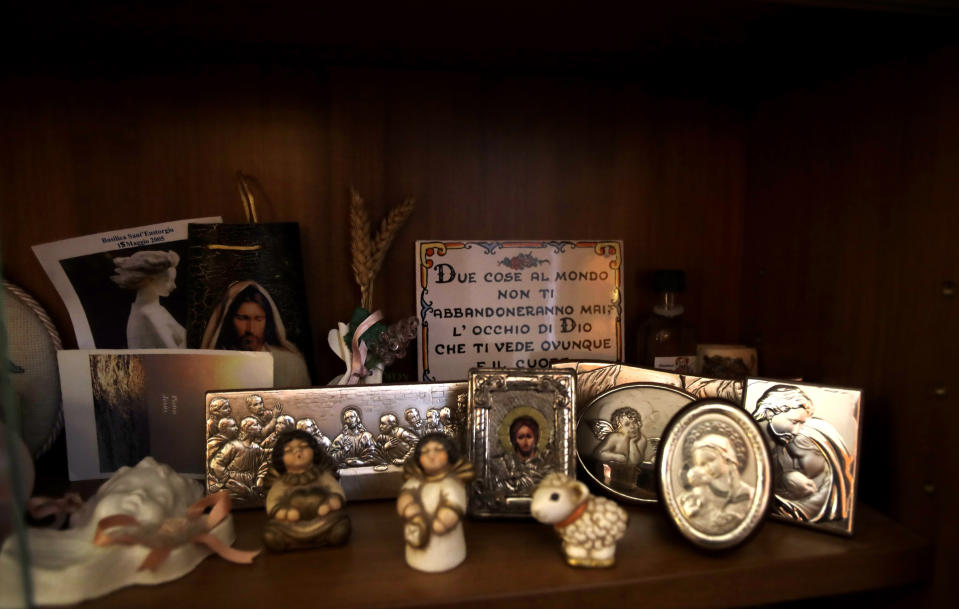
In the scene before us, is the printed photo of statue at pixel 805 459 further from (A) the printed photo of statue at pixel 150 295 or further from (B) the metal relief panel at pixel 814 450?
(A) the printed photo of statue at pixel 150 295

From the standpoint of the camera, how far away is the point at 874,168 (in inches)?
26.8

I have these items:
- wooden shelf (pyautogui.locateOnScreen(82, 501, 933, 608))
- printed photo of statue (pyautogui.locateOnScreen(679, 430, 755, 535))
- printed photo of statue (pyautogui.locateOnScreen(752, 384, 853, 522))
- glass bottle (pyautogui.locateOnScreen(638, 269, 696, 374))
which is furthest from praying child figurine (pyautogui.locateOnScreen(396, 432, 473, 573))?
glass bottle (pyautogui.locateOnScreen(638, 269, 696, 374))

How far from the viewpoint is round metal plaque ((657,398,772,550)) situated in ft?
1.84

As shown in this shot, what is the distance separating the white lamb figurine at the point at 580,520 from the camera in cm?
54

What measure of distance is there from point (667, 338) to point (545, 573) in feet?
1.57

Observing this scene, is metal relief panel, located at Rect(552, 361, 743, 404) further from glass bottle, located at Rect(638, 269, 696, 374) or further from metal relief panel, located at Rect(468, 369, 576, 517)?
glass bottle, located at Rect(638, 269, 696, 374)

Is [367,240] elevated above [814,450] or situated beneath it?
elevated above

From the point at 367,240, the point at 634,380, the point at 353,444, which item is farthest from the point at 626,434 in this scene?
the point at 367,240

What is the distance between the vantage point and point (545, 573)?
1.75 feet

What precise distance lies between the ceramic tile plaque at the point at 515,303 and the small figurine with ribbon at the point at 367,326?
0.06 meters

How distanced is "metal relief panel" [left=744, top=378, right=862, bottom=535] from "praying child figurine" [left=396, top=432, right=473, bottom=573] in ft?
1.04

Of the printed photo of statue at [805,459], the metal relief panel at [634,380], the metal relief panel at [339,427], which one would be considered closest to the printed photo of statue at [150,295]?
the metal relief panel at [339,427]

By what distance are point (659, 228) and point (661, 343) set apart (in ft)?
0.60

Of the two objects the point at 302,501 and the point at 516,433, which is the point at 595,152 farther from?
the point at 302,501
